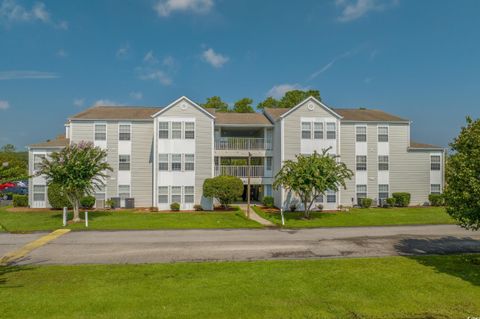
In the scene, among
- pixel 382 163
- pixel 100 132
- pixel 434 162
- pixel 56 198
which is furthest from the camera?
pixel 434 162

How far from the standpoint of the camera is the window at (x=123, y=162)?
94.6 ft

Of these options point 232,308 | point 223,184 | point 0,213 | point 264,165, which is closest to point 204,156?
point 223,184

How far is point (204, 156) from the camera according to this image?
92.7 ft

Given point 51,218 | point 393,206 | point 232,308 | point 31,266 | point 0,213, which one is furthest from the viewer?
point 393,206

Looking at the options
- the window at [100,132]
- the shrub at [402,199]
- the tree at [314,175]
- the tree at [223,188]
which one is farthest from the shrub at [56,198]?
the shrub at [402,199]

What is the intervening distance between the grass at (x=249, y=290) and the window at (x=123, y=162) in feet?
59.6

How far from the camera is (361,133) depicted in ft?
100

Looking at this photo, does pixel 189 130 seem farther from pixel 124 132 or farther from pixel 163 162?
pixel 124 132

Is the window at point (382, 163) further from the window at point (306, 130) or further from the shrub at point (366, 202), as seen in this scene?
the window at point (306, 130)

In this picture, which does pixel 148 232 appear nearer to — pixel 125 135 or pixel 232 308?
pixel 232 308

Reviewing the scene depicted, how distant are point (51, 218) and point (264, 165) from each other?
18.4m

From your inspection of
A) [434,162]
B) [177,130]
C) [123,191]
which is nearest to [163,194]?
[123,191]

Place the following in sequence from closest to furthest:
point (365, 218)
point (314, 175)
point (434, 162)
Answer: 1. point (314, 175)
2. point (365, 218)
3. point (434, 162)

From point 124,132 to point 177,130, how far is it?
5.27 metres
